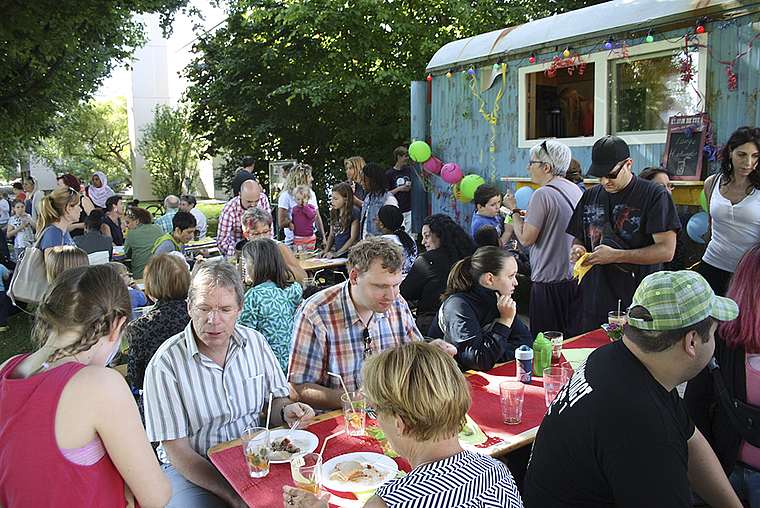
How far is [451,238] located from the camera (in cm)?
494

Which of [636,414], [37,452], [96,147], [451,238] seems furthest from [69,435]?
[96,147]

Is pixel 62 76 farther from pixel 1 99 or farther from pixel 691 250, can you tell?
pixel 691 250

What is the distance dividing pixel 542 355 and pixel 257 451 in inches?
65.5

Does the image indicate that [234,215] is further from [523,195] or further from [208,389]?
[208,389]

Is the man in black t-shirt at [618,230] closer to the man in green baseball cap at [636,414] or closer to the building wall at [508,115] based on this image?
the man in green baseball cap at [636,414]

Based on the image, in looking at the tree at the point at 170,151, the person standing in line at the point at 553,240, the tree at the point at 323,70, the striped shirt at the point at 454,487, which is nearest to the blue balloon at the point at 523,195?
the person standing in line at the point at 553,240

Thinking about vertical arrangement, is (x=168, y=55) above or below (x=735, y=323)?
above

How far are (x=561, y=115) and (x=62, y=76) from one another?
10.0 metres

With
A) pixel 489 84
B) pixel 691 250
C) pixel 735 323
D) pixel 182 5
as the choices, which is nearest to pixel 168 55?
pixel 182 5

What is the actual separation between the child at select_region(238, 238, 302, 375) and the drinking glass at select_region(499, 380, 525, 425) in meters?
1.65

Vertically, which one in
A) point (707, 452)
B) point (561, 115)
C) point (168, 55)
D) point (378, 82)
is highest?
point (168, 55)

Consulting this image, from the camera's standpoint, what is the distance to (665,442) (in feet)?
5.42

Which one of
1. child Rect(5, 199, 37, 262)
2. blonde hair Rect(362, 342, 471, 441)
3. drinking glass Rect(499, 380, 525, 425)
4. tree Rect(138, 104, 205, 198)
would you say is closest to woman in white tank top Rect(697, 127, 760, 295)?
drinking glass Rect(499, 380, 525, 425)

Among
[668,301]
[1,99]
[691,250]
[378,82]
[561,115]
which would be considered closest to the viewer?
[668,301]
